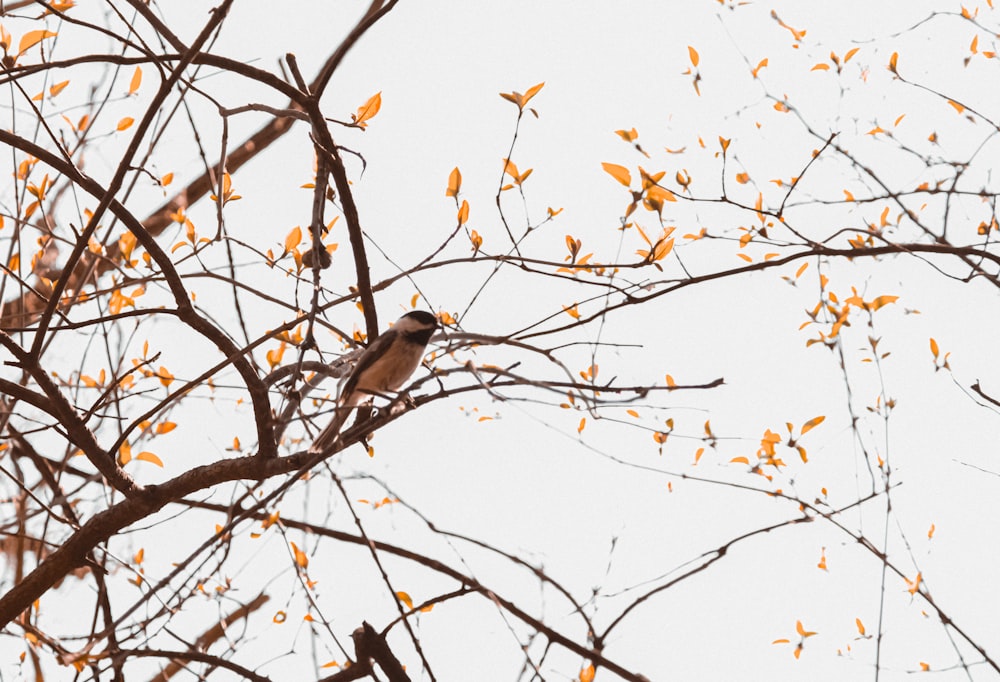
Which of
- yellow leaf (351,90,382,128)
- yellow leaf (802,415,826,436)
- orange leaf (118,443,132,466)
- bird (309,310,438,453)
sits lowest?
yellow leaf (802,415,826,436)

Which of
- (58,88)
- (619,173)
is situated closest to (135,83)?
(58,88)

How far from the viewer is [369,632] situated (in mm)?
2492

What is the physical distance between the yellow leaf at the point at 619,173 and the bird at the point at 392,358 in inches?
31.1

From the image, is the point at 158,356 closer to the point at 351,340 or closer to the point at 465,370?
the point at 351,340

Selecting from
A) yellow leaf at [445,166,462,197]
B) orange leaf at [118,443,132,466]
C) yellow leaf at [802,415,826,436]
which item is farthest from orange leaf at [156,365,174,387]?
yellow leaf at [802,415,826,436]

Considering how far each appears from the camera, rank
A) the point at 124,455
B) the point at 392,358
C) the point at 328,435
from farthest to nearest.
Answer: the point at 392,358 < the point at 124,455 < the point at 328,435

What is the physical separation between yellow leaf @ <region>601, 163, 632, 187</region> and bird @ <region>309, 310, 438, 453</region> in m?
0.79

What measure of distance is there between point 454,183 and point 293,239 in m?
0.67

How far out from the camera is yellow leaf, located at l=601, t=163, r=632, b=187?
9.43ft

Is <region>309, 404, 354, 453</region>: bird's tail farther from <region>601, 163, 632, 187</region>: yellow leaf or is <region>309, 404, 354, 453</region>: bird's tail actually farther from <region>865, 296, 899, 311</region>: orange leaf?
<region>865, 296, 899, 311</region>: orange leaf

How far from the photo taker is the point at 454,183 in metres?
3.02

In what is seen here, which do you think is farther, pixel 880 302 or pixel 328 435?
pixel 880 302

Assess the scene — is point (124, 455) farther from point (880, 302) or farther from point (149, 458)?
point (880, 302)

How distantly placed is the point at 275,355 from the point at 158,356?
0.53 metres
